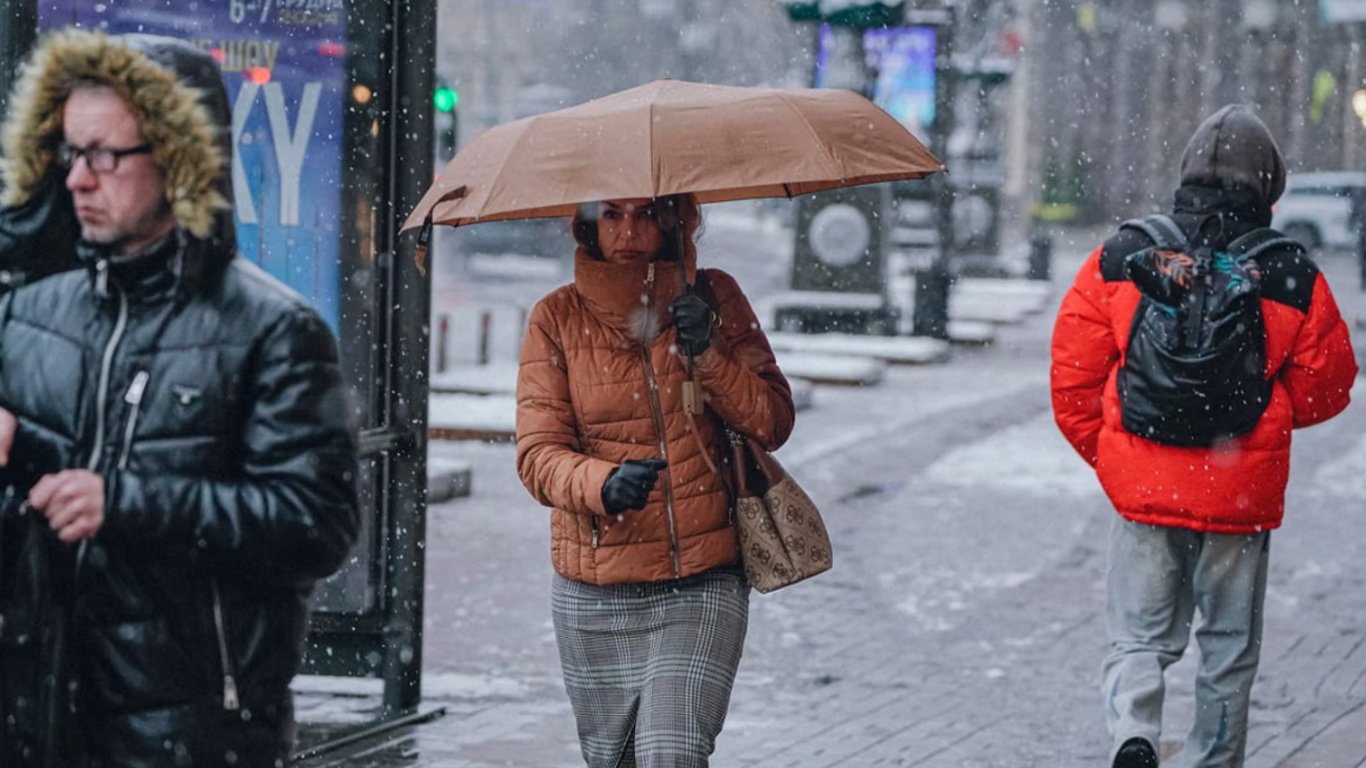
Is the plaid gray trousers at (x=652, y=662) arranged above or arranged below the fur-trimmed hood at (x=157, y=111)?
below

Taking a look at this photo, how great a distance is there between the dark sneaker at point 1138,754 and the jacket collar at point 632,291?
180 centimetres

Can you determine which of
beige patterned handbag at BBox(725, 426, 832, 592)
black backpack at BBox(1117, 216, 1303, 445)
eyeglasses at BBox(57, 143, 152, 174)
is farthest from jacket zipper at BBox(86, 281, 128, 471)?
black backpack at BBox(1117, 216, 1303, 445)

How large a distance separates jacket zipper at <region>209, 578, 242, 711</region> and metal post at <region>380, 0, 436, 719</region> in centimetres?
382

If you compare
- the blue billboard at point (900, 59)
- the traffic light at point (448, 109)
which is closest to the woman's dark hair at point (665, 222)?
the traffic light at point (448, 109)

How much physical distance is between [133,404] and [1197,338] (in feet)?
10.2

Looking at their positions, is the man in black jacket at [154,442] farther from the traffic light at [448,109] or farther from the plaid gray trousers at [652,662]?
the traffic light at [448,109]

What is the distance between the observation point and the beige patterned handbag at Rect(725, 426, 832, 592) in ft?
15.2

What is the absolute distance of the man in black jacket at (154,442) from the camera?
307 cm

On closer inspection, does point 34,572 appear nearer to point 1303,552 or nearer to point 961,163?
point 1303,552

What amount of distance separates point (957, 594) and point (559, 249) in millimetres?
29779

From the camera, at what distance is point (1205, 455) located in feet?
18.1

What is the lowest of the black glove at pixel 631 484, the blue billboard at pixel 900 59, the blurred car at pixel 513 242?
the blurred car at pixel 513 242

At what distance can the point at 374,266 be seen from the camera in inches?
278

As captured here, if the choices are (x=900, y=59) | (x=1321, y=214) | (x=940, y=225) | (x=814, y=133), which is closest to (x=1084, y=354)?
(x=814, y=133)
